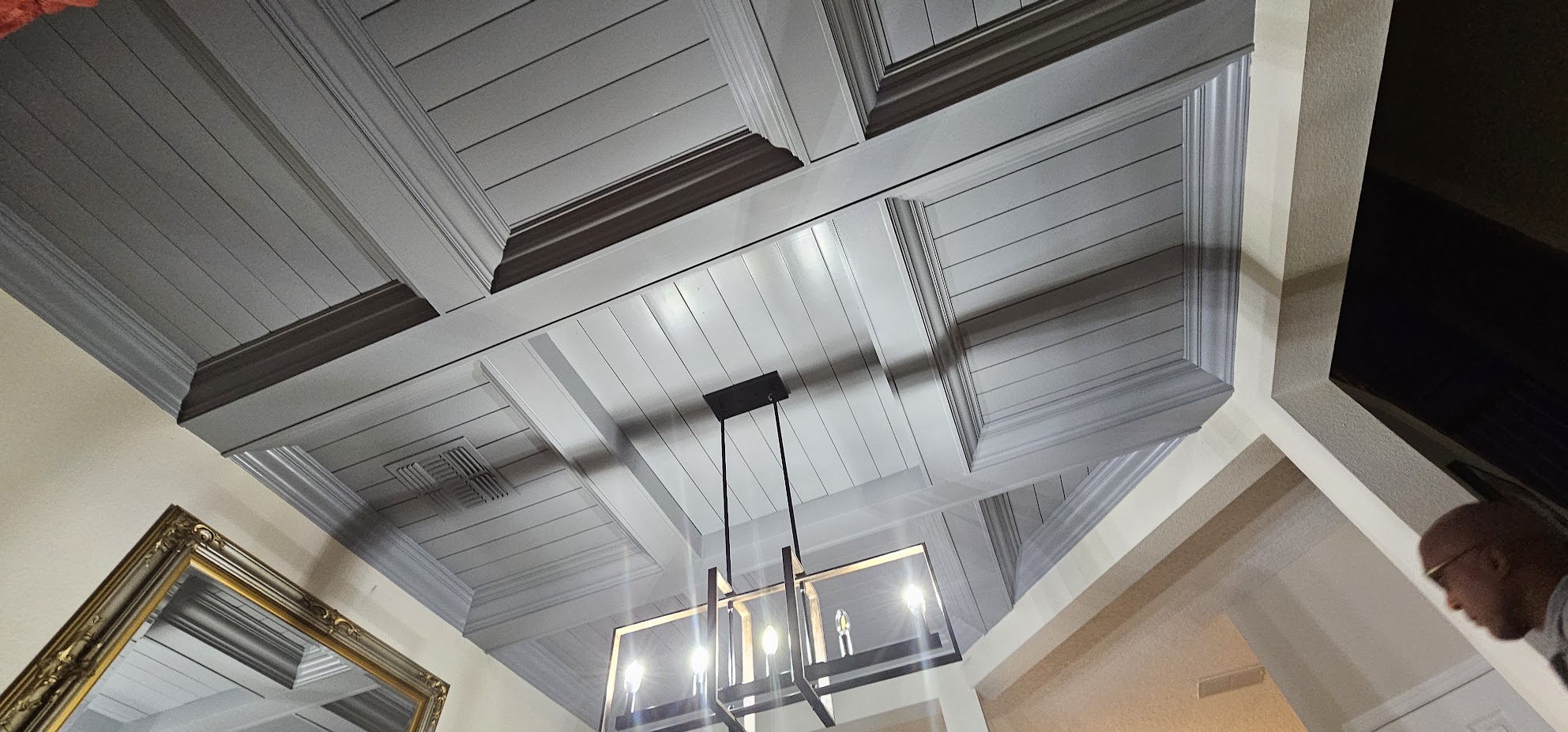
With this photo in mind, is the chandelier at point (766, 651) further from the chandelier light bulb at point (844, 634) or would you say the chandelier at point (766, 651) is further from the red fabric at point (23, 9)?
the red fabric at point (23, 9)

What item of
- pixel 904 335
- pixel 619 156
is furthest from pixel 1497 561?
pixel 619 156

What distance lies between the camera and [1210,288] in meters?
2.26

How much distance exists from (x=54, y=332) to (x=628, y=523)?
1650 mm

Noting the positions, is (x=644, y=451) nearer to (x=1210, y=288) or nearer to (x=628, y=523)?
(x=628, y=523)

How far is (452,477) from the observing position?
2559 mm

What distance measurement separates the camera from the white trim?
237 centimetres

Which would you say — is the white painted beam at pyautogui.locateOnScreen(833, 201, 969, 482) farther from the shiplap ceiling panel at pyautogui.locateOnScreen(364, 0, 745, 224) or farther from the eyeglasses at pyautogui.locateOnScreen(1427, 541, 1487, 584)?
the eyeglasses at pyautogui.locateOnScreen(1427, 541, 1487, 584)

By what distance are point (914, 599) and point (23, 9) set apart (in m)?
2.06

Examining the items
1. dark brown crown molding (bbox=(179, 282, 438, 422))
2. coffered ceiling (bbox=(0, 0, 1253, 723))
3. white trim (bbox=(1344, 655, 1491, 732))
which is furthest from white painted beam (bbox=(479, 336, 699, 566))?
white trim (bbox=(1344, 655, 1491, 732))

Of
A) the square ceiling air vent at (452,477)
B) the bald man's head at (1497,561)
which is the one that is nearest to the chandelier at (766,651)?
the square ceiling air vent at (452,477)

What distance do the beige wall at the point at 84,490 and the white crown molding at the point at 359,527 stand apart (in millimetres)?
47

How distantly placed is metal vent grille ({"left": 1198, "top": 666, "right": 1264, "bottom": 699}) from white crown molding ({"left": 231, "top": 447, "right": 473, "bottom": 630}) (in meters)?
3.03

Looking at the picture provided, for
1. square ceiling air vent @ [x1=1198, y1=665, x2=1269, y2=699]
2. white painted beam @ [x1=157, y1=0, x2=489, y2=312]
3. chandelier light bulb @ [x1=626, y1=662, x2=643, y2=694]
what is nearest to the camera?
white painted beam @ [x1=157, y1=0, x2=489, y2=312]

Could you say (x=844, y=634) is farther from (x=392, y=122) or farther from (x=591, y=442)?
(x=392, y=122)
